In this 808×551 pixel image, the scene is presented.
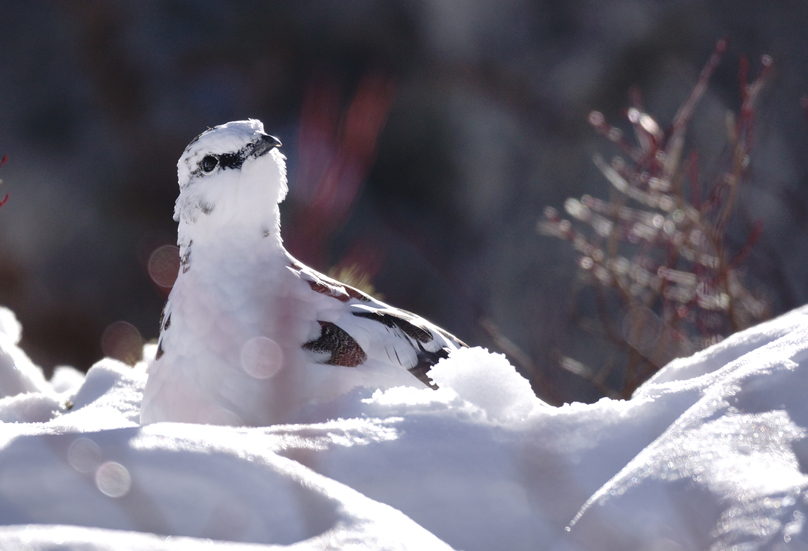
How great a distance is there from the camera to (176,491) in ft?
2.43

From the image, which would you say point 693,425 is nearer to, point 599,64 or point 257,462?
point 257,462

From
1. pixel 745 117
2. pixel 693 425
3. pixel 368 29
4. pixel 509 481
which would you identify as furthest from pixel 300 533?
pixel 368 29

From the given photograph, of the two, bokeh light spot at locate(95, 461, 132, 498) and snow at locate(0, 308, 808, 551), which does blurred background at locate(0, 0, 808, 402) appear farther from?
bokeh light spot at locate(95, 461, 132, 498)

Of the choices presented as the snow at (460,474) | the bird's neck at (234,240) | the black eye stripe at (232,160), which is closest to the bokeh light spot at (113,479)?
the snow at (460,474)

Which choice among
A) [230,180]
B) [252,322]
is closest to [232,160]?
[230,180]

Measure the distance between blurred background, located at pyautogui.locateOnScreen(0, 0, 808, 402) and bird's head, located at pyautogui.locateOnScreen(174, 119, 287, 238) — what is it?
493 centimetres

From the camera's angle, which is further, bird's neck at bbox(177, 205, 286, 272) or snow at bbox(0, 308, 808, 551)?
bird's neck at bbox(177, 205, 286, 272)

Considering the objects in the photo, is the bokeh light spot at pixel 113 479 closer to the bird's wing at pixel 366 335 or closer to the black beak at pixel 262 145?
the bird's wing at pixel 366 335

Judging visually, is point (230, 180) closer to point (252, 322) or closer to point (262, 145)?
point (262, 145)

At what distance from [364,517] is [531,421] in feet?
1.02

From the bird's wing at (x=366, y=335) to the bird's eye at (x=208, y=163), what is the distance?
30cm

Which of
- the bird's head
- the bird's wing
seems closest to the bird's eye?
the bird's head

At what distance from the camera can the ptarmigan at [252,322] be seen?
4.38 feet

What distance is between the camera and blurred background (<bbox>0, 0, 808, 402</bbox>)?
7.02 meters
